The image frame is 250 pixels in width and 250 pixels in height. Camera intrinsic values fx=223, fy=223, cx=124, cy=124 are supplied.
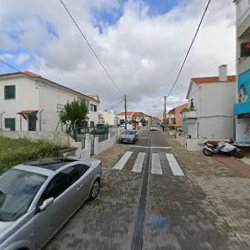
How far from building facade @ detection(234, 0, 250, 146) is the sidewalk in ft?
12.8

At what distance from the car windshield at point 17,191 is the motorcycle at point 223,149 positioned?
13161 mm

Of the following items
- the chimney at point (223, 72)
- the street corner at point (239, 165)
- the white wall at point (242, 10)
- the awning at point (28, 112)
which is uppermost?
the white wall at point (242, 10)

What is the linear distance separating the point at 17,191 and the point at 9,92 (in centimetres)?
1912

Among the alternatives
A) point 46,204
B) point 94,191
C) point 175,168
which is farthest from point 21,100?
point 46,204

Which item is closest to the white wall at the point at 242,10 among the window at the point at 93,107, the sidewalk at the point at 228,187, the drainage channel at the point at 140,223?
the sidewalk at the point at 228,187

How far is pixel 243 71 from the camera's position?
1603 cm

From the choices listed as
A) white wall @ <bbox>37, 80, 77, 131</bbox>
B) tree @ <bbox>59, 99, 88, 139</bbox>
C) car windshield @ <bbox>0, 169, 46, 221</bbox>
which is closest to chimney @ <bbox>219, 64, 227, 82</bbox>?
tree @ <bbox>59, 99, 88, 139</bbox>

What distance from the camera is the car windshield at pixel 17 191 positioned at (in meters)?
3.53

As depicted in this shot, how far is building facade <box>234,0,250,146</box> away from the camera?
15.2 m

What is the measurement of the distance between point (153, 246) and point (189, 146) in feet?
49.0

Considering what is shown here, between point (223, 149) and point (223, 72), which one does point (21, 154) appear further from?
point (223, 72)

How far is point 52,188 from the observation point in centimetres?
430

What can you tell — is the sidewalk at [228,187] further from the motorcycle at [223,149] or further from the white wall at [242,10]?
the white wall at [242,10]

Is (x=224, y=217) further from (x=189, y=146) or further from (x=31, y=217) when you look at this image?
(x=189, y=146)
